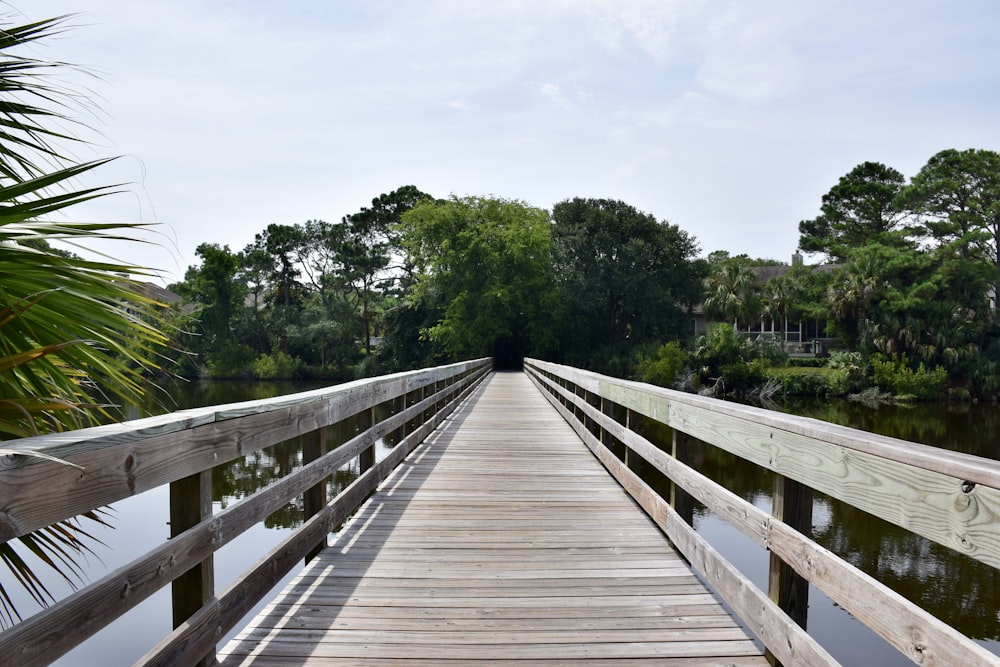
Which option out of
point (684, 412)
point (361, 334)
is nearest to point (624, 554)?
point (684, 412)

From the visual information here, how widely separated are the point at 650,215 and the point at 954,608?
36.0 meters

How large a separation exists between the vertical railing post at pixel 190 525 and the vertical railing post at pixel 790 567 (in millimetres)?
1876

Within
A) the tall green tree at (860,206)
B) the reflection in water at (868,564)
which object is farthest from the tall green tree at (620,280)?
the reflection in water at (868,564)

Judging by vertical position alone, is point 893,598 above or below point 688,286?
below

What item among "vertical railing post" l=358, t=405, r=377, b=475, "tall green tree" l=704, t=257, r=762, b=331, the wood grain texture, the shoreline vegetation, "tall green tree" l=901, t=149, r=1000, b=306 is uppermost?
"tall green tree" l=901, t=149, r=1000, b=306

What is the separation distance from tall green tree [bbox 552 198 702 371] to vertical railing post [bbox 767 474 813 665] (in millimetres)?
36481

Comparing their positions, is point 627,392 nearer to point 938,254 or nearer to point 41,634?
point 41,634

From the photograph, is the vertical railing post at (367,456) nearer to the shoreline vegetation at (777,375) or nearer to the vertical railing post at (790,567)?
the vertical railing post at (790,567)

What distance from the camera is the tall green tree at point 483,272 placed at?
39.2 m

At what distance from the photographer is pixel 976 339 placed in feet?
109

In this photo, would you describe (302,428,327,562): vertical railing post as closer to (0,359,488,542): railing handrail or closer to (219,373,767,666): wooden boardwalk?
(219,373,767,666): wooden boardwalk

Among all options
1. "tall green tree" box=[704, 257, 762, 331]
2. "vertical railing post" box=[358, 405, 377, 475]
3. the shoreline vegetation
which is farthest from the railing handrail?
"tall green tree" box=[704, 257, 762, 331]

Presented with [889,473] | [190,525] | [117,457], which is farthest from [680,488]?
[117,457]

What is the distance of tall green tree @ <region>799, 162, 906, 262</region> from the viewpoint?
146ft
